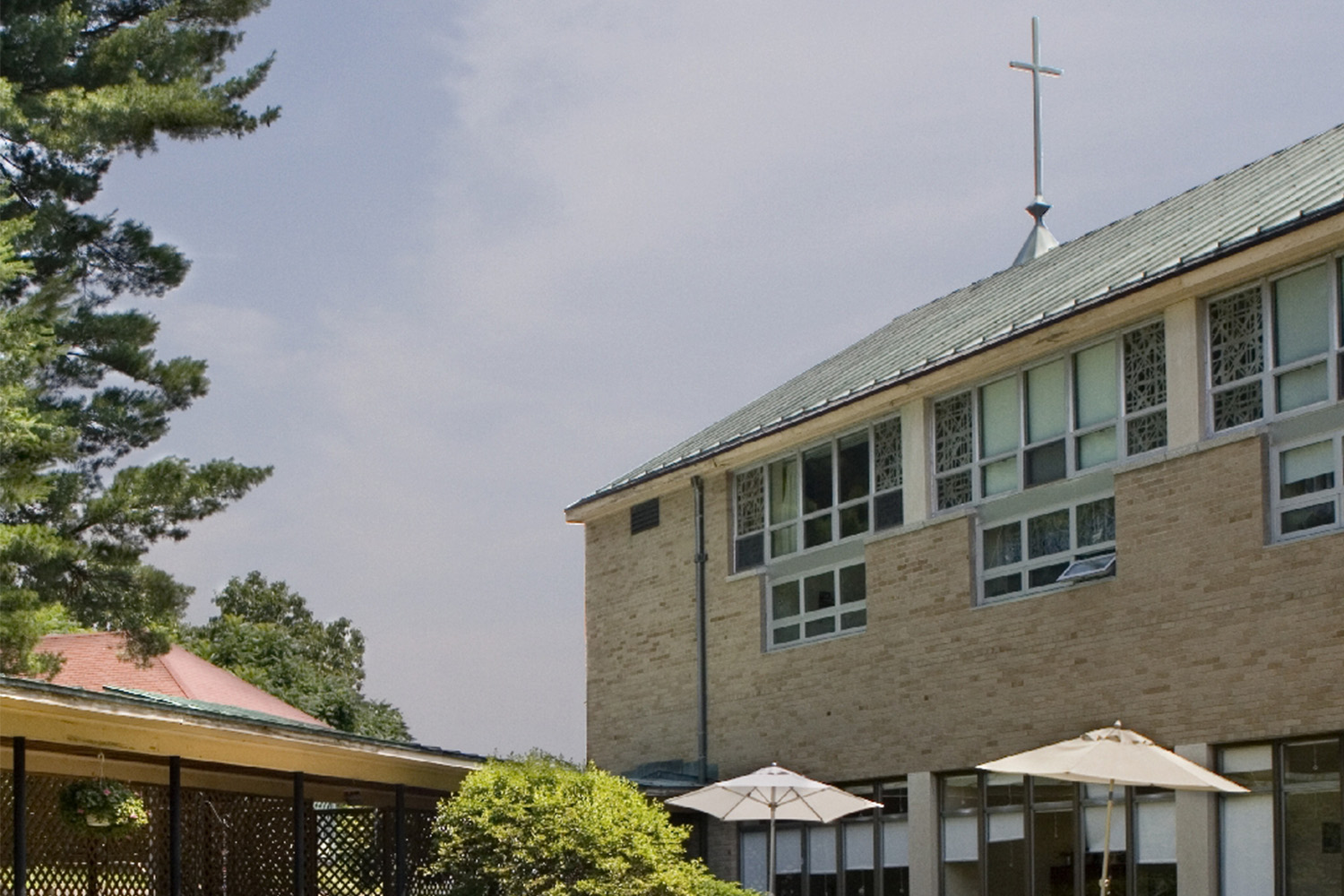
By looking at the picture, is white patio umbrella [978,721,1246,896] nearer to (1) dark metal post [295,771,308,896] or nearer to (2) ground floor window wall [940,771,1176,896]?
(2) ground floor window wall [940,771,1176,896]

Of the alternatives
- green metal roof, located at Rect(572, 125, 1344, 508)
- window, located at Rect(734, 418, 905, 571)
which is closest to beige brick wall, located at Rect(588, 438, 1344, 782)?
window, located at Rect(734, 418, 905, 571)

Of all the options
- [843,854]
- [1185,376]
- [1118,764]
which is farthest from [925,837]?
[1118,764]

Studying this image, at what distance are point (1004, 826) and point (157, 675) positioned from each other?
2292 cm

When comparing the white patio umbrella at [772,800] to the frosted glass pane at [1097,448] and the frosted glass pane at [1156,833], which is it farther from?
the frosted glass pane at [1097,448]

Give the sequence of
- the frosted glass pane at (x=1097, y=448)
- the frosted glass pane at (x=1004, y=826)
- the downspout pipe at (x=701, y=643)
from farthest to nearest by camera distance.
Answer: the downspout pipe at (x=701, y=643)
the frosted glass pane at (x=1004, y=826)
the frosted glass pane at (x=1097, y=448)

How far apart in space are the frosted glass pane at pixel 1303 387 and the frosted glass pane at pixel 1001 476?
12.2ft

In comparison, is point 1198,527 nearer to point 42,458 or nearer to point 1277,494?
point 1277,494

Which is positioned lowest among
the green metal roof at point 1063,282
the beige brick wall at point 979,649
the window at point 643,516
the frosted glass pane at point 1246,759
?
the frosted glass pane at point 1246,759

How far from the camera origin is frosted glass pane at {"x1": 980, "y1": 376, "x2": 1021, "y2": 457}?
798 inches

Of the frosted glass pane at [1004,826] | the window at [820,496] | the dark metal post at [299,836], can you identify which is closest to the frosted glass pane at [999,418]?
the window at [820,496]

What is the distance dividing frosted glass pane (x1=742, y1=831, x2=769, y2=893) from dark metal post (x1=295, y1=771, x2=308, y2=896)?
26.6 feet

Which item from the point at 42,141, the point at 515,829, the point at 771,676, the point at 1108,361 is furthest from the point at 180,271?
the point at 1108,361

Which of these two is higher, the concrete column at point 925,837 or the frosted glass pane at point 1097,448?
the frosted glass pane at point 1097,448

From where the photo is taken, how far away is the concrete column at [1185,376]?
1773cm
